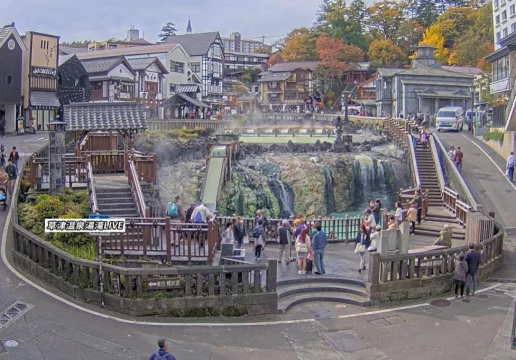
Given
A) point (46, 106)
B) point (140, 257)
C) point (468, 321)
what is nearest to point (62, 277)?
point (140, 257)

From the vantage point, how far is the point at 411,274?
52.1 ft

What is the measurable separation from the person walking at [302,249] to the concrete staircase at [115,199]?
6.11 meters

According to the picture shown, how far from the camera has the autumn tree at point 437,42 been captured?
83.4 m

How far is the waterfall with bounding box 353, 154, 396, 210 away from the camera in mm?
38156

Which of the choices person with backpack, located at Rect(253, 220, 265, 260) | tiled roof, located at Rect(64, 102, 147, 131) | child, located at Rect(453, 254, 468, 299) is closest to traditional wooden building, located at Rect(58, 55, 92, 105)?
tiled roof, located at Rect(64, 102, 147, 131)

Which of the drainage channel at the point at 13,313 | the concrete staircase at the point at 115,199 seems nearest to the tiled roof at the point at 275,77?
the concrete staircase at the point at 115,199

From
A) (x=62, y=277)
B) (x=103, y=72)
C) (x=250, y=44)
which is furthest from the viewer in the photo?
(x=250, y=44)

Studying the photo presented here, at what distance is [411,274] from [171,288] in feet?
21.3

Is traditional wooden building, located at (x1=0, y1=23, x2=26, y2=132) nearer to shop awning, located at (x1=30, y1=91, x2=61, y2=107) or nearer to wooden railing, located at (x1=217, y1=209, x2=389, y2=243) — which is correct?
shop awning, located at (x1=30, y1=91, x2=61, y2=107)

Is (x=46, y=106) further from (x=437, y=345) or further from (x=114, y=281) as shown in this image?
(x=437, y=345)

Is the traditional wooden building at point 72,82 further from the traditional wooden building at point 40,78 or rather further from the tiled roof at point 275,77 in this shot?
the tiled roof at point 275,77

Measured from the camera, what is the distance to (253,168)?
37.8 metres

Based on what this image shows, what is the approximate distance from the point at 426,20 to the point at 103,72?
57.8m

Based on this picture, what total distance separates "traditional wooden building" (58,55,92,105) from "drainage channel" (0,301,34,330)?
4335 cm
